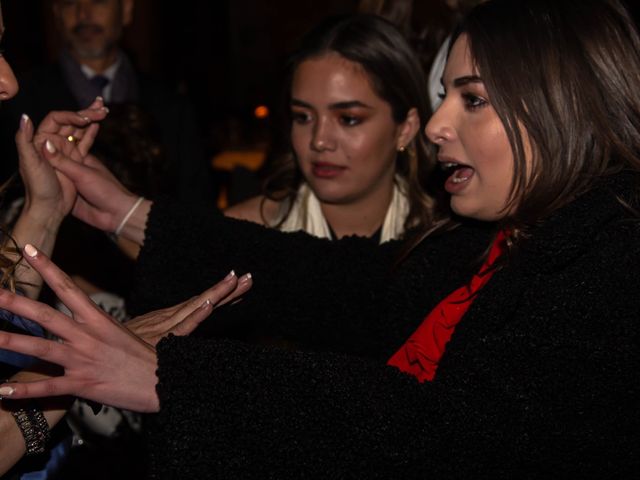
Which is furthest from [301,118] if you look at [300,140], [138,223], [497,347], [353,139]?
[497,347]

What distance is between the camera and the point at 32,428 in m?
1.22

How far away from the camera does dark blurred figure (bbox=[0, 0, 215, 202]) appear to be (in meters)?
3.01

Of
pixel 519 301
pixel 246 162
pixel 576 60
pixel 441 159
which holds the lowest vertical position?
pixel 246 162

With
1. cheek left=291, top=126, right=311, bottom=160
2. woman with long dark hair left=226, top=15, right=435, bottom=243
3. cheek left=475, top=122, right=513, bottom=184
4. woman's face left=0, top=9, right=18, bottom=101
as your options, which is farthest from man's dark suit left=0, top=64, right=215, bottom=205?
cheek left=475, top=122, right=513, bottom=184

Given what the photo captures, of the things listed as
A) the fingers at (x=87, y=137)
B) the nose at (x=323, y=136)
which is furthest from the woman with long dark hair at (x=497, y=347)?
the fingers at (x=87, y=137)

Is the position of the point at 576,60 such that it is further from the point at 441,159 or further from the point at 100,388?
the point at 100,388

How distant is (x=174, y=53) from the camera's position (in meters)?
7.26

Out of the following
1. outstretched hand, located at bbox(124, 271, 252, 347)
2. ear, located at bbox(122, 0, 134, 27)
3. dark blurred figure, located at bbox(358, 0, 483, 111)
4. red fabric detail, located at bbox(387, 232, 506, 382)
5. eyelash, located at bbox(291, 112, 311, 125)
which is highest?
ear, located at bbox(122, 0, 134, 27)

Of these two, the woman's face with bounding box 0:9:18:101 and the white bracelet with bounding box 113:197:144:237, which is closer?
the woman's face with bounding box 0:9:18:101

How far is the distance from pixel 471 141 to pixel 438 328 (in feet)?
1.27

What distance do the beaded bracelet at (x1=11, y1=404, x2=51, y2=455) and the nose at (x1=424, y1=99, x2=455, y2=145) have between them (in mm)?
894

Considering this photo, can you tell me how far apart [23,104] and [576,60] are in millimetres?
2269

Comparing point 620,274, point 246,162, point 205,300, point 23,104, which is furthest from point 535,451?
point 246,162

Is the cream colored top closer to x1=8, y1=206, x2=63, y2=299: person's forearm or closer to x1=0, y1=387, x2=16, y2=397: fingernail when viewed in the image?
x1=8, y1=206, x2=63, y2=299: person's forearm
